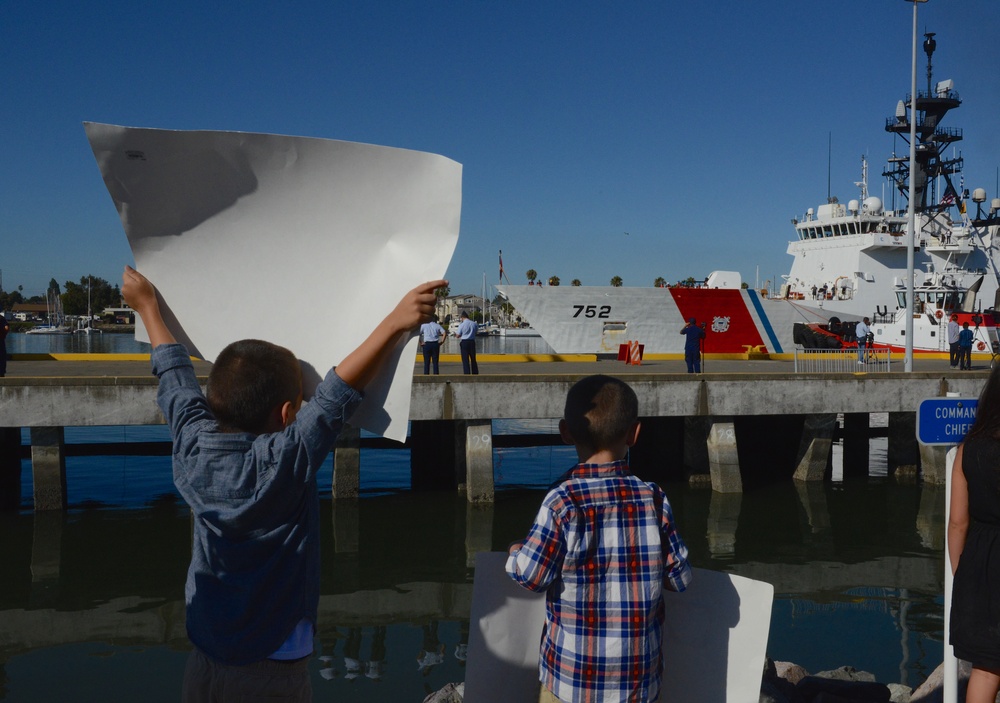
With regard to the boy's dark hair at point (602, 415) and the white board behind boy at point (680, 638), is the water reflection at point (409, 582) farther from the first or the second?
the boy's dark hair at point (602, 415)

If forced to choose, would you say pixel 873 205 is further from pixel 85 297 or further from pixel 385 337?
pixel 85 297

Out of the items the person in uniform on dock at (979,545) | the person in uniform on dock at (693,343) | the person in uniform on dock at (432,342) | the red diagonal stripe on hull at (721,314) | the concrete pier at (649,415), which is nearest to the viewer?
the person in uniform on dock at (979,545)

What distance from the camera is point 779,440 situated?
752 inches

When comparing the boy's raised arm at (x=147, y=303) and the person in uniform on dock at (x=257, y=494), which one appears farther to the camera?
the boy's raised arm at (x=147, y=303)

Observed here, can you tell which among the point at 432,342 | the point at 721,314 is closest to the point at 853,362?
the point at 432,342

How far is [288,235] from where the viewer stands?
92.7 inches

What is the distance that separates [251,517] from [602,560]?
3.34 feet

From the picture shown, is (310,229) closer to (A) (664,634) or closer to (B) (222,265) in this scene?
(B) (222,265)

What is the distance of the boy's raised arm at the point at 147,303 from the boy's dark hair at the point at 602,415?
1.18 m

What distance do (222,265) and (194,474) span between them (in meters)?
0.62

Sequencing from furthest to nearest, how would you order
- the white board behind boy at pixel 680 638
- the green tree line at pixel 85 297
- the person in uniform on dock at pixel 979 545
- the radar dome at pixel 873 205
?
the green tree line at pixel 85 297 → the radar dome at pixel 873 205 → the person in uniform on dock at pixel 979 545 → the white board behind boy at pixel 680 638

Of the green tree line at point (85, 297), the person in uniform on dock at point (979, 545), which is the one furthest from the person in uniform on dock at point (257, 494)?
the green tree line at point (85, 297)

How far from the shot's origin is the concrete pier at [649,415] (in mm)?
12758

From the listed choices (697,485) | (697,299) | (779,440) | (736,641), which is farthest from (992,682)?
(697,299)
